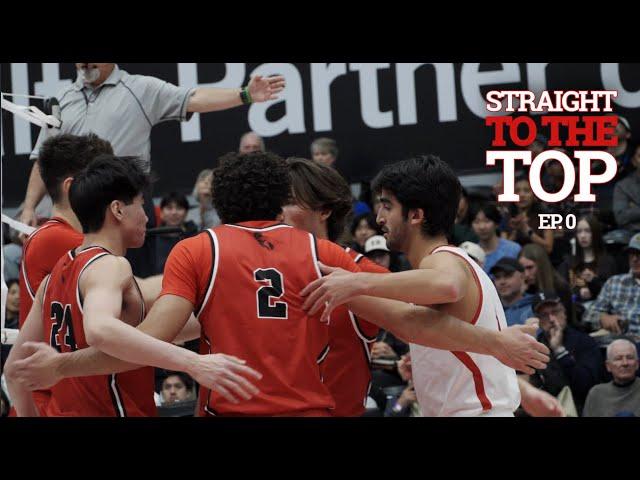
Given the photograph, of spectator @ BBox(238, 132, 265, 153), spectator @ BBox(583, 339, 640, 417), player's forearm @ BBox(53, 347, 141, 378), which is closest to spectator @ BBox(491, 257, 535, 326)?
spectator @ BBox(583, 339, 640, 417)

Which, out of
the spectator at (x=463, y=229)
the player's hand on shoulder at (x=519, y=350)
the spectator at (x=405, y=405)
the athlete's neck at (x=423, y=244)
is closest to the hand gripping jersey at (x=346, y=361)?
the athlete's neck at (x=423, y=244)

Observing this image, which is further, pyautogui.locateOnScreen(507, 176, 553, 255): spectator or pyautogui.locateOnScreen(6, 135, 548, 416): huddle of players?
pyautogui.locateOnScreen(507, 176, 553, 255): spectator

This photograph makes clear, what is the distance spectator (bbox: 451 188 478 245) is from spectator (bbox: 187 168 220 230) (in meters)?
1.97

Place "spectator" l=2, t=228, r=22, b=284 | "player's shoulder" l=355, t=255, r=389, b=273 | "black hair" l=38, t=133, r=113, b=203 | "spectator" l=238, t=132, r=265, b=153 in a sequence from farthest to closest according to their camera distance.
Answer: "spectator" l=2, t=228, r=22, b=284 < "spectator" l=238, t=132, r=265, b=153 < "black hair" l=38, t=133, r=113, b=203 < "player's shoulder" l=355, t=255, r=389, b=273

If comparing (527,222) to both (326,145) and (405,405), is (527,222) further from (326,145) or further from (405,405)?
(405,405)

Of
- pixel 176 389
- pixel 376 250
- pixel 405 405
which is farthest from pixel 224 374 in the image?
pixel 376 250

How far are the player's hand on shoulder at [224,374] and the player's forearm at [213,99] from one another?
347 centimetres

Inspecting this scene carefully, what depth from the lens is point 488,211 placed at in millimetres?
8891

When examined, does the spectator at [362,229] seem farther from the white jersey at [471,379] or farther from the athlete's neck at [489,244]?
the white jersey at [471,379]

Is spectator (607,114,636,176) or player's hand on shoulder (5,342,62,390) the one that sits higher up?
spectator (607,114,636,176)

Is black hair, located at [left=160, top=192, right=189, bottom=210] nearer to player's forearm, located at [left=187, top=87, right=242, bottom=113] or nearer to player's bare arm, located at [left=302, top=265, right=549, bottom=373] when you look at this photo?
player's forearm, located at [left=187, top=87, right=242, bottom=113]

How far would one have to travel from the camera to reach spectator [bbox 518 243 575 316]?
28.8 feet

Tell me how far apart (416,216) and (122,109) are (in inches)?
129
